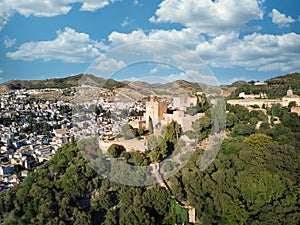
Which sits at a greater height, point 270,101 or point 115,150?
point 270,101

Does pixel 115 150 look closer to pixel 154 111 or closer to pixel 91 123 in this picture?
pixel 154 111

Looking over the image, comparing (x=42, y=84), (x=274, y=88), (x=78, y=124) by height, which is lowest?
(x=78, y=124)

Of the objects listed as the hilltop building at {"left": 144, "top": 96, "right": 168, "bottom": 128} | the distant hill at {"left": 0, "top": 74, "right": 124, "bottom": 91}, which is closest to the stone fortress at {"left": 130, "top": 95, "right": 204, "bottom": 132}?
the hilltop building at {"left": 144, "top": 96, "right": 168, "bottom": 128}

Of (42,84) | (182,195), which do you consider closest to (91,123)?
(182,195)

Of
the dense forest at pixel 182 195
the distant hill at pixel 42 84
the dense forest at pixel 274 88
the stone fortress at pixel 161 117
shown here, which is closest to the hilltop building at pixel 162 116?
the stone fortress at pixel 161 117

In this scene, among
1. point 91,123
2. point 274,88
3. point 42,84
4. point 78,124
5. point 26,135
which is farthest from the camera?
point 42,84

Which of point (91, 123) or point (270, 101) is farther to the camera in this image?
point (270, 101)

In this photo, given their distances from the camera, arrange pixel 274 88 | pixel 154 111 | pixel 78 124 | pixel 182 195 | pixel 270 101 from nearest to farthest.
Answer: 1. pixel 182 195
2. pixel 154 111
3. pixel 78 124
4. pixel 270 101
5. pixel 274 88

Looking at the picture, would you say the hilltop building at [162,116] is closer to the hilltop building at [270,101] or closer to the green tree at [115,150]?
the green tree at [115,150]

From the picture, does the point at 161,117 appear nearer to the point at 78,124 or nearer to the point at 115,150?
the point at 115,150
